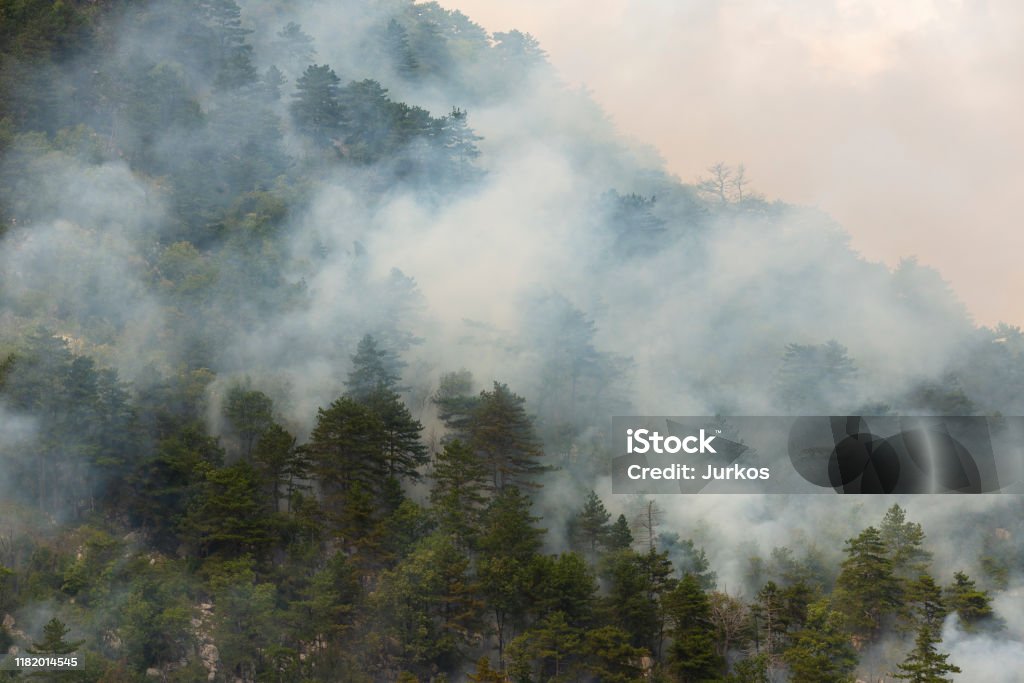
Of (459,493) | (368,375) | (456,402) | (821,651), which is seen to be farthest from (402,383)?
(821,651)

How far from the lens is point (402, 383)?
7569cm

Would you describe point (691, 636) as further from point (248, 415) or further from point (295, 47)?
point (295, 47)

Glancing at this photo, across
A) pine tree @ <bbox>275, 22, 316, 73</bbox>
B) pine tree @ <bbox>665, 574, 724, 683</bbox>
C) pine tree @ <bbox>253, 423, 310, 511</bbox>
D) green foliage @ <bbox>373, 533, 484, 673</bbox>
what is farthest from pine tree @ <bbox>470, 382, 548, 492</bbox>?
pine tree @ <bbox>275, 22, 316, 73</bbox>

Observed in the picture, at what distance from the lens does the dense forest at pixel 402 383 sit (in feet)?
185

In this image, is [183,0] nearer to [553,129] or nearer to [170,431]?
[553,129]

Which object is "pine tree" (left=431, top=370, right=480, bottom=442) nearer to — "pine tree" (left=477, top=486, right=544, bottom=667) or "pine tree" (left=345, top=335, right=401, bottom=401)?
"pine tree" (left=345, top=335, right=401, bottom=401)

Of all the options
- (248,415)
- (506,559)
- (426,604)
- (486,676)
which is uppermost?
(248,415)

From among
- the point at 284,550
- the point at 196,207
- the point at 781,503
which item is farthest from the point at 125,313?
the point at 781,503

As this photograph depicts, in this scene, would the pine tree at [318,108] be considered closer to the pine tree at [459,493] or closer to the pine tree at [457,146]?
the pine tree at [457,146]

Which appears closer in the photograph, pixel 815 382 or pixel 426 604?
pixel 426 604

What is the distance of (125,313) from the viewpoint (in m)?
77.6

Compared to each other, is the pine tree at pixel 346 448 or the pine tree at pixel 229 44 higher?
the pine tree at pixel 229 44

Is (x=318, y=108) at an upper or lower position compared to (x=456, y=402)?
upper

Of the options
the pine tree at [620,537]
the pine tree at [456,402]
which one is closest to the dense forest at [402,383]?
the pine tree at [620,537]
